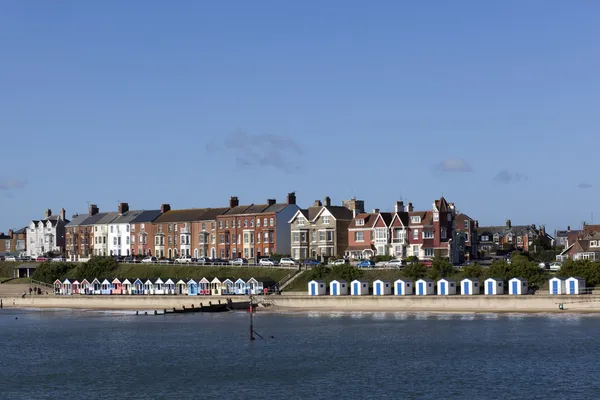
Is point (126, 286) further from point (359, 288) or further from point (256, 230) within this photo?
point (359, 288)

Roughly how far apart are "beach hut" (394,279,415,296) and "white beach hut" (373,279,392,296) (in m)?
1.00

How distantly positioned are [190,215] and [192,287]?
37737mm

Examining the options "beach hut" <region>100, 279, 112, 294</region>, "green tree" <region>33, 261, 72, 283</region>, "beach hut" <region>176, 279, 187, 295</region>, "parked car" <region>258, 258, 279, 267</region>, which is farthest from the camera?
"green tree" <region>33, 261, 72, 283</region>

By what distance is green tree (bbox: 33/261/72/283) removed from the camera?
157 m

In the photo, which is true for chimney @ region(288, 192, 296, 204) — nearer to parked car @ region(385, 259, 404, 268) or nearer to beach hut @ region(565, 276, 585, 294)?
parked car @ region(385, 259, 404, 268)

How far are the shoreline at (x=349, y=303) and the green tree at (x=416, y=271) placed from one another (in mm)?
6701

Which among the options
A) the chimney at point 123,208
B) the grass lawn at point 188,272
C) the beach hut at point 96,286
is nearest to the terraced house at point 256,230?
the grass lawn at point 188,272

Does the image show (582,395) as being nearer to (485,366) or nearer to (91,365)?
(485,366)

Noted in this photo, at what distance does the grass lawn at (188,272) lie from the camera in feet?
436

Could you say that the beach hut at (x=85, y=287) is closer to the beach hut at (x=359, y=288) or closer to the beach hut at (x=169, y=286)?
the beach hut at (x=169, y=286)

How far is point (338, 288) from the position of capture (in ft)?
382

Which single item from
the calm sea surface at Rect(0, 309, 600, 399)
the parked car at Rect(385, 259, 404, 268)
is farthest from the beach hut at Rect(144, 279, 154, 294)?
the parked car at Rect(385, 259, 404, 268)

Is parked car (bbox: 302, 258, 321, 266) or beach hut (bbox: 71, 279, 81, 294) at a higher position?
parked car (bbox: 302, 258, 321, 266)

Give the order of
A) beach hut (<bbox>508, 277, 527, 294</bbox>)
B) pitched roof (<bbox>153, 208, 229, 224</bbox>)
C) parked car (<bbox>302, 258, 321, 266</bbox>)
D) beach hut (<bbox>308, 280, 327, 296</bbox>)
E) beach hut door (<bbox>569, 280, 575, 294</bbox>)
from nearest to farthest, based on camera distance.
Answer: beach hut door (<bbox>569, 280, 575, 294</bbox>) < beach hut (<bbox>508, 277, 527, 294</bbox>) < beach hut (<bbox>308, 280, 327, 296</bbox>) < parked car (<bbox>302, 258, 321, 266</bbox>) < pitched roof (<bbox>153, 208, 229, 224</bbox>)
